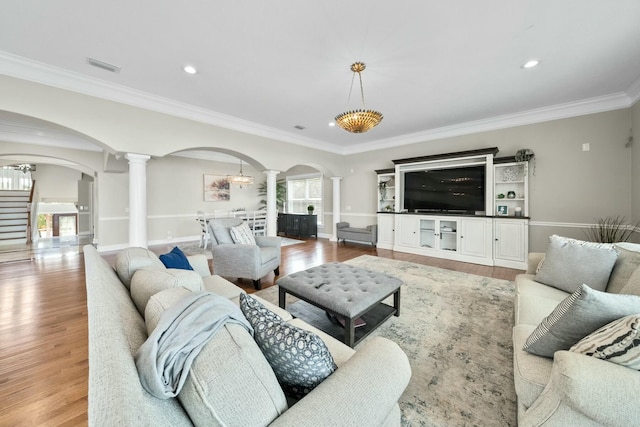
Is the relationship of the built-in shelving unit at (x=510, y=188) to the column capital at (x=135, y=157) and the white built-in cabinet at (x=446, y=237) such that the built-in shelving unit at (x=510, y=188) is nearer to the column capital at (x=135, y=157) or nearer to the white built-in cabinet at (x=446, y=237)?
the white built-in cabinet at (x=446, y=237)

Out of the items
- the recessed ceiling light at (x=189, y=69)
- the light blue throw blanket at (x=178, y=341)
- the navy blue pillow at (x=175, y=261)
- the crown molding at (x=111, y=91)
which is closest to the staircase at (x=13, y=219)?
the crown molding at (x=111, y=91)

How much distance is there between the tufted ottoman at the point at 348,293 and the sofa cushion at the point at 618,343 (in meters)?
1.24

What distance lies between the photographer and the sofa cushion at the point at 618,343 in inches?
33.8

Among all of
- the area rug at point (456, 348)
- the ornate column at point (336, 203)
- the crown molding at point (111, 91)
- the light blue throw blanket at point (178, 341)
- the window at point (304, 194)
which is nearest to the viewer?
the light blue throw blanket at point (178, 341)

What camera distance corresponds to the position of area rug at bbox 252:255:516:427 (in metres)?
1.40

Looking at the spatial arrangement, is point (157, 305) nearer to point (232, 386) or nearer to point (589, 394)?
point (232, 386)

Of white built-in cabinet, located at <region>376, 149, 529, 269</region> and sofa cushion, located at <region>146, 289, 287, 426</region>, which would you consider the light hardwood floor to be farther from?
sofa cushion, located at <region>146, 289, 287, 426</region>

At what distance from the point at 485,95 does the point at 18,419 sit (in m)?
5.65

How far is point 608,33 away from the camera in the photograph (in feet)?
7.62

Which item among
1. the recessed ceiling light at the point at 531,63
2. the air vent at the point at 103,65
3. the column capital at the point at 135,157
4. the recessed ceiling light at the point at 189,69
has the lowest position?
the column capital at the point at 135,157

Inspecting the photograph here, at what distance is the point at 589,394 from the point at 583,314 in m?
0.36

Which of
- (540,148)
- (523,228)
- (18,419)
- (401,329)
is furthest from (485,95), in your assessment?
(18,419)

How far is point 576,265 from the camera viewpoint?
6.61ft

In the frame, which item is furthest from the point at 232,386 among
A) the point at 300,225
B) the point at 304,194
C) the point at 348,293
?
the point at 304,194
